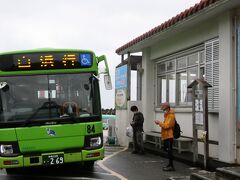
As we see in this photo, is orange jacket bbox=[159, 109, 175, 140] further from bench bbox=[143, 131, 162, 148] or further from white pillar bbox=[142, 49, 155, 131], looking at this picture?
white pillar bbox=[142, 49, 155, 131]

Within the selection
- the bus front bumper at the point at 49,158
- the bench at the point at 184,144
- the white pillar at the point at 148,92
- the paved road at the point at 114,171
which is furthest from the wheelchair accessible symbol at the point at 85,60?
the white pillar at the point at 148,92

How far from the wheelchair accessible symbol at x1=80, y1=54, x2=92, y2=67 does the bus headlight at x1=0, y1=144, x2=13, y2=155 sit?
7.75 feet

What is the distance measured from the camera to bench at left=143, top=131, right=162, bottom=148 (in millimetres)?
14887

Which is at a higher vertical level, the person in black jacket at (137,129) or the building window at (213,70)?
the building window at (213,70)

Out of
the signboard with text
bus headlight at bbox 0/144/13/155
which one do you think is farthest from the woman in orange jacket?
the signboard with text

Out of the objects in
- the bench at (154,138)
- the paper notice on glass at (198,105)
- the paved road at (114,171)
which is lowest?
the paved road at (114,171)

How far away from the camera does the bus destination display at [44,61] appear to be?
952cm

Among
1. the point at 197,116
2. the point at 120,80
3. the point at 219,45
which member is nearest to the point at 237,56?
the point at 219,45

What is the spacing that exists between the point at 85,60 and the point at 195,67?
14.7 ft

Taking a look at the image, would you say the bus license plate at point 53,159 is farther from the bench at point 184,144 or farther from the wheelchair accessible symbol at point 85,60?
the bench at point 184,144

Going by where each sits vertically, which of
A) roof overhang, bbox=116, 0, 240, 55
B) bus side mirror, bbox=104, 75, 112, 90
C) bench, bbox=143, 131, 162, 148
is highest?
roof overhang, bbox=116, 0, 240, 55

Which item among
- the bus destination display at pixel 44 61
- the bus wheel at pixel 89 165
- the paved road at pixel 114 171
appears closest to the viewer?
the bus destination display at pixel 44 61

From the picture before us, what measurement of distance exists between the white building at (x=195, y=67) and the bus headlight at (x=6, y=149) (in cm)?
494

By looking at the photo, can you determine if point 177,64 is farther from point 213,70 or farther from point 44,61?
point 44,61
